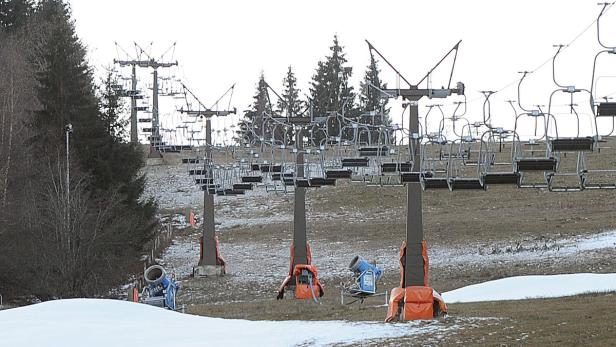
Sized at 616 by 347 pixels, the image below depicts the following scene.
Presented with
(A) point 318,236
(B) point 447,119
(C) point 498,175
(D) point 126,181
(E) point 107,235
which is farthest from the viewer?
(A) point 318,236

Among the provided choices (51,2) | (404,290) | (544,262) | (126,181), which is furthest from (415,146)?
(51,2)

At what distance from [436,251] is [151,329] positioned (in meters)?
24.7

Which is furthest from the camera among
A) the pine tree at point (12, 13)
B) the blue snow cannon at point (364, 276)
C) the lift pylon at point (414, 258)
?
the pine tree at point (12, 13)

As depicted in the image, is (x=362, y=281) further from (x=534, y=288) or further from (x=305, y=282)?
(x=534, y=288)

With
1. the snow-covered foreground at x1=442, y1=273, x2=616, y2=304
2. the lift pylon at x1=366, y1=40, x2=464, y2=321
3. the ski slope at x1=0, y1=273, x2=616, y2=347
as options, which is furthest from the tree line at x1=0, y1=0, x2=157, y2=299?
the lift pylon at x1=366, y1=40, x2=464, y2=321

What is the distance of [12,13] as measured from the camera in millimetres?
68125

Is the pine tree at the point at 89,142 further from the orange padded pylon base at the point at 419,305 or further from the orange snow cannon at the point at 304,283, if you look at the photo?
the orange padded pylon base at the point at 419,305

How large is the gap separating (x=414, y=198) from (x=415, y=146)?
195cm

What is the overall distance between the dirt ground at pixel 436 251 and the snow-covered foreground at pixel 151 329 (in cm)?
153

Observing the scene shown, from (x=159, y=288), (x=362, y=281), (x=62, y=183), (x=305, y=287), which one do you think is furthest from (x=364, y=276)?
(x=62, y=183)

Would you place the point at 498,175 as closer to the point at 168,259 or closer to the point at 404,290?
the point at 404,290

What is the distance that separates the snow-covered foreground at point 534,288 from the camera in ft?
87.3

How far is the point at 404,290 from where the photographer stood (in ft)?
71.2

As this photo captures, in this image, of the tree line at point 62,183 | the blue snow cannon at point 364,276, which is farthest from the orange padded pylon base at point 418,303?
the tree line at point 62,183
